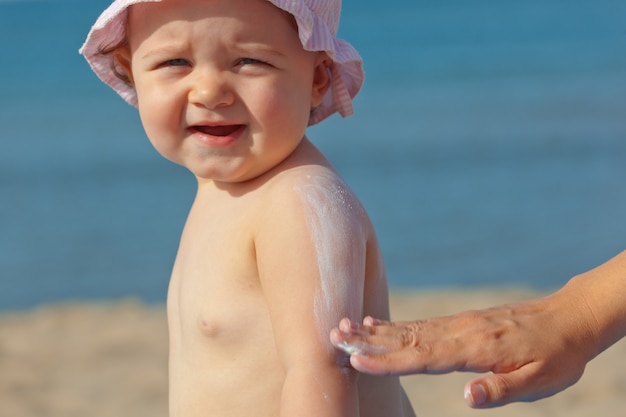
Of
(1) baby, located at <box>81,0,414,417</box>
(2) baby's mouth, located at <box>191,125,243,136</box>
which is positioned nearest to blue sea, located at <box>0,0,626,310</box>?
(1) baby, located at <box>81,0,414,417</box>

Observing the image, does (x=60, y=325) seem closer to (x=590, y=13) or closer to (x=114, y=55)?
(x=114, y=55)

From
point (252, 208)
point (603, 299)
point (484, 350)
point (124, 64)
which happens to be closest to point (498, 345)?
point (484, 350)

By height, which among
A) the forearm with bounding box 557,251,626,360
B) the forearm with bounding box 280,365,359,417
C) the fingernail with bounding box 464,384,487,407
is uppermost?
the forearm with bounding box 557,251,626,360

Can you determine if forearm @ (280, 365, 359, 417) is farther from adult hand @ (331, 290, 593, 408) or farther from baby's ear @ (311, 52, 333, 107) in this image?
baby's ear @ (311, 52, 333, 107)

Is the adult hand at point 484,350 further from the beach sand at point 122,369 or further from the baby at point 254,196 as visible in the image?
the beach sand at point 122,369

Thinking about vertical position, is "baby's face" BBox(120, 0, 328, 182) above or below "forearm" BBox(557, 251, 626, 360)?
above

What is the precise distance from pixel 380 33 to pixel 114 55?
2511cm

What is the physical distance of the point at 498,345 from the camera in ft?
6.72

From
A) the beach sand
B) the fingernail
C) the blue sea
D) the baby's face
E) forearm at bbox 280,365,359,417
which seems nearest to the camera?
the fingernail

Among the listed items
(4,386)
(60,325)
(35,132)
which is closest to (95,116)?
(35,132)

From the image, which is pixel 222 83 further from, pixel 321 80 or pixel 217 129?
pixel 321 80

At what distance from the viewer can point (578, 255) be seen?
766 centimetres

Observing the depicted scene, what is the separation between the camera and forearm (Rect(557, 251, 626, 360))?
87.0 inches

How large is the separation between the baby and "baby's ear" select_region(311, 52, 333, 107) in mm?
23
